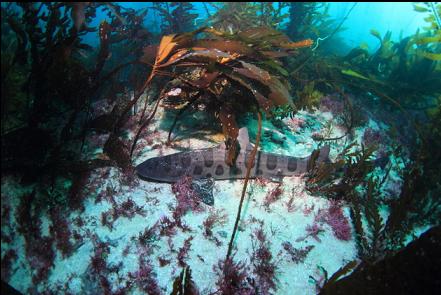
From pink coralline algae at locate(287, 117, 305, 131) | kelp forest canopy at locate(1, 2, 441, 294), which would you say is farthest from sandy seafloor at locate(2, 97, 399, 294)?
pink coralline algae at locate(287, 117, 305, 131)

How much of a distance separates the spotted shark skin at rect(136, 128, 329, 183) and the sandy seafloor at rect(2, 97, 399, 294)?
174 millimetres

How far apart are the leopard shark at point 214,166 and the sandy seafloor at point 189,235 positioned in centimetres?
17

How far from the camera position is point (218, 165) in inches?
198

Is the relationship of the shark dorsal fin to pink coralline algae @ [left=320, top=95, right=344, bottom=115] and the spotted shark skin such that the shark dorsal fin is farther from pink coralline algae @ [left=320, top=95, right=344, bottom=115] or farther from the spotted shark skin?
pink coralline algae @ [left=320, top=95, right=344, bottom=115]

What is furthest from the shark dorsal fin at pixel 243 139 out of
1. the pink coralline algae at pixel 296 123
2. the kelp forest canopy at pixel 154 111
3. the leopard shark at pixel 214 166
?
the pink coralline algae at pixel 296 123

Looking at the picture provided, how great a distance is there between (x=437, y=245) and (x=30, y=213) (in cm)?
519

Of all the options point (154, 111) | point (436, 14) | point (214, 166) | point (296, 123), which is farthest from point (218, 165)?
point (436, 14)

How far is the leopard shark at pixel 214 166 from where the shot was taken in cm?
470

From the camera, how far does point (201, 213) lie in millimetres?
4457

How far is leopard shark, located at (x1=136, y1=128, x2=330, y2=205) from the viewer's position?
4.70m

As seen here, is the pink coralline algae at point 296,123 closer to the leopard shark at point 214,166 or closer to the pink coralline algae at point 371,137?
the leopard shark at point 214,166

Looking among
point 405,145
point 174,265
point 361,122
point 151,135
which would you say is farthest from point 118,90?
point 405,145

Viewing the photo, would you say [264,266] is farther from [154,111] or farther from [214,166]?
[154,111]

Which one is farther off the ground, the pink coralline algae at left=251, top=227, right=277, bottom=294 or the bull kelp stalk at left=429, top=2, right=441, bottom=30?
the bull kelp stalk at left=429, top=2, right=441, bottom=30
